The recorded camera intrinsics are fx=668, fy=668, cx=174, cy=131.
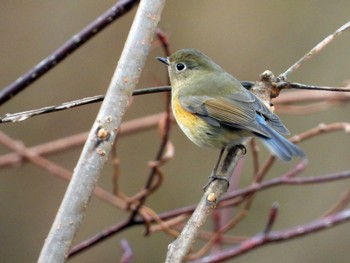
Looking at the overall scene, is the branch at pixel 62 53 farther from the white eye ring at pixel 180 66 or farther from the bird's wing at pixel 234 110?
the white eye ring at pixel 180 66

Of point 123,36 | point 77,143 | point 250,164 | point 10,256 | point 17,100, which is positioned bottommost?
point 77,143

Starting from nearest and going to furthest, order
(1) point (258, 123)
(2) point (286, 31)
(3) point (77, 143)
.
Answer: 1. (1) point (258, 123)
2. (3) point (77, 143)
3. (2) point (286, 31)

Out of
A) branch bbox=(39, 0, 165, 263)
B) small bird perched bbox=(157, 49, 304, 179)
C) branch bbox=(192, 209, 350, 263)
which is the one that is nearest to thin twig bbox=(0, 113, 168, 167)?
small bird perched bbox=(157, 49, 304, 179)

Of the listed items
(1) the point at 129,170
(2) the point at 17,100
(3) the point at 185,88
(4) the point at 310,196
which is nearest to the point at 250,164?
(4) the point at 310,196

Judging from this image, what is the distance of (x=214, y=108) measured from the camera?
2.61 m

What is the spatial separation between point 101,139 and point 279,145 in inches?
37.8

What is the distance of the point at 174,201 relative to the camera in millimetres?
4926

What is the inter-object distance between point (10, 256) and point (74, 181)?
3.79 meters

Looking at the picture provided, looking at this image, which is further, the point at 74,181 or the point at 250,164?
the point at 250,164

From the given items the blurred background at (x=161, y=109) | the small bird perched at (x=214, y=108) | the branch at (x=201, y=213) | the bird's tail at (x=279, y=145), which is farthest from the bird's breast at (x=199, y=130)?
the blurred background at (x=161, y=109)

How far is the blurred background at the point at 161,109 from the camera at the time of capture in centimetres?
475

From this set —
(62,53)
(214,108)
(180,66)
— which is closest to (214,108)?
(214,108)

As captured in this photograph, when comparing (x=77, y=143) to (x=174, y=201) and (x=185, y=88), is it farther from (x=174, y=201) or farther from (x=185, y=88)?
(x=174, y=201)

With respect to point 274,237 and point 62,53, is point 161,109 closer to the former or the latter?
point 274,237
